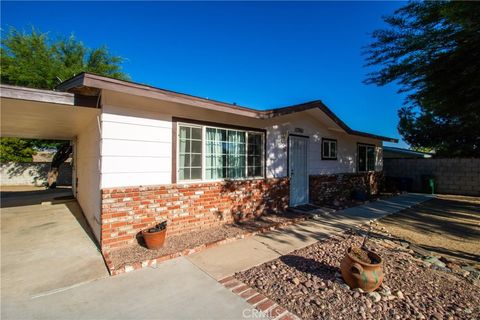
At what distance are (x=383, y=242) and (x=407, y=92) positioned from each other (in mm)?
4584

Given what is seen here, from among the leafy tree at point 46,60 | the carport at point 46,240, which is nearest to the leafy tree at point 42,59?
the leafy tree at point 46,60

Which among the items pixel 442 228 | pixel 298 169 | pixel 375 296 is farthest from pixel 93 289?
pixel 442 228

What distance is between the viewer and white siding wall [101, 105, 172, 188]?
399cm

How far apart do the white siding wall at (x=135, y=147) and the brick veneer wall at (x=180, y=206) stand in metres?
0.24

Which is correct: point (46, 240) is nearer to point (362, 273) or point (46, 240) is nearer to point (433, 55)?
point (362, 273)

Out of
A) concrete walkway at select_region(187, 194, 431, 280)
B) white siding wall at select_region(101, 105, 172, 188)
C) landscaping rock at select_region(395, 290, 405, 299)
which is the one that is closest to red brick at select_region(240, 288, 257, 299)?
concrete walkway at select_region(187, 194, 431, 280)

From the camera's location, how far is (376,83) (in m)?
6.58

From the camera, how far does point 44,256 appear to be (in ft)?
12.8

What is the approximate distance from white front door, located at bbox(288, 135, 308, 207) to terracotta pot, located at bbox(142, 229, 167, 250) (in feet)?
15.4

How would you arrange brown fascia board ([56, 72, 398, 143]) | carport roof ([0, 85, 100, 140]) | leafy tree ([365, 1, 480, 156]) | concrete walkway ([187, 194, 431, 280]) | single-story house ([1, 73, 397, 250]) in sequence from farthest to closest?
leafy tree ([365, 1, 480, 156]) < single-story house ([1, 73, 397, 250]) < concrete walkway ([187, 194, 431, 280]) < brown fascia board ([56, 72, 398, 143]) < carport roof ([0, 85, 100, 140])

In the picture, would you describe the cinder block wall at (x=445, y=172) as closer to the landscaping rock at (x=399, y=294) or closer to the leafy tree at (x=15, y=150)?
the landscaping rock at (x=399, y=294)

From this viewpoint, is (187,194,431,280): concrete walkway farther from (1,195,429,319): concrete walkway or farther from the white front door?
the white front door

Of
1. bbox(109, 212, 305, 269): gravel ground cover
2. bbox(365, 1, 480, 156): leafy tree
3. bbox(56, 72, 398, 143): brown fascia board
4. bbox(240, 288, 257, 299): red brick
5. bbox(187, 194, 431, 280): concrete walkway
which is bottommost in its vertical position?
bbox(240, 288, 257, 299): red brick

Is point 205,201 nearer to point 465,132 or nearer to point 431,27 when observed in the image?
point 431,27
